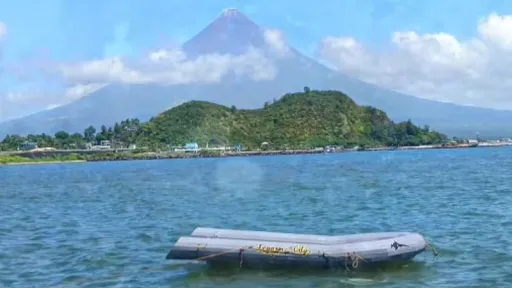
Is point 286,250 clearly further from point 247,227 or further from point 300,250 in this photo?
point 247,227

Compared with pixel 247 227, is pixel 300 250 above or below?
above

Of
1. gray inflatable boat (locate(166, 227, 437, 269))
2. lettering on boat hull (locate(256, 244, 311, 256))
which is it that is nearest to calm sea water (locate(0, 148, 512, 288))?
gray inflatable boat (locate(166, 227, 437, 269))

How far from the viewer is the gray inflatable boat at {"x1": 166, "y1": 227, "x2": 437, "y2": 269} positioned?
754 inches

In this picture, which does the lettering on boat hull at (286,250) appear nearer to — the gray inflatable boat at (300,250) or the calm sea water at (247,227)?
the gray inflatable boat at (300,250)

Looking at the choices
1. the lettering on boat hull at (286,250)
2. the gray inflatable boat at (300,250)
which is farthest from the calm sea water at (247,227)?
the lettering on boat hull at (286,250)

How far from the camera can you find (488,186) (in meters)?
49.8

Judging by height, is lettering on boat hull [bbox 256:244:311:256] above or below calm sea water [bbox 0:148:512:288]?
above

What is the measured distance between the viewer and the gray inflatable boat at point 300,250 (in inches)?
754

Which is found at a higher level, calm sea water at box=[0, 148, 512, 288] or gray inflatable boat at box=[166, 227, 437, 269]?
gray inflatable boat at box=[166, 227, 437, 269]

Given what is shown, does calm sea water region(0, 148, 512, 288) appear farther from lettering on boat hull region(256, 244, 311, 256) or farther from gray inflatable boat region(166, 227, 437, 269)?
lettering on boat hull region(256, 244, 311, 256)

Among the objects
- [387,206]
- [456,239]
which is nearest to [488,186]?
[387,206]

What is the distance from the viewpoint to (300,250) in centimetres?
1930

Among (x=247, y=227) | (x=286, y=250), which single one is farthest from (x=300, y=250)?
(x=247, y=227)

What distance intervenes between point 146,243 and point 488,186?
31.2 metres
